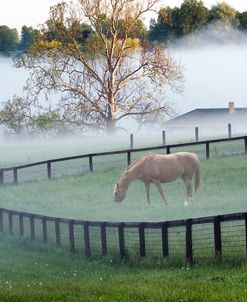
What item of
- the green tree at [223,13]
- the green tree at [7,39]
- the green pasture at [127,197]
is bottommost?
the green pasture at [127,197]

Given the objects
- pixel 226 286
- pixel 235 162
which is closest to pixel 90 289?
pixel 226 286

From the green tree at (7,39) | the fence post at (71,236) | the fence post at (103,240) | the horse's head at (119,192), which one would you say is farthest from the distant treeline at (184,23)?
the fence post at (103,240)

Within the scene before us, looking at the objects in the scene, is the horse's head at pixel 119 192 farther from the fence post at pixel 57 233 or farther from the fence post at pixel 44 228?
the fence post at pixel 57 233

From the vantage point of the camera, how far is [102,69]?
64562mm

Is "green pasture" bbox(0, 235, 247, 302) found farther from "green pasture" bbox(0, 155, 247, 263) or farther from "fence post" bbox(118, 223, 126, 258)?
"green pasture" bbox(0, 155, 247, 263)

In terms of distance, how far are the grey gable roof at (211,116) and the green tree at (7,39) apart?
15.3 meters

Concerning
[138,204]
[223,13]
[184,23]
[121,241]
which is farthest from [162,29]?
[121,241]

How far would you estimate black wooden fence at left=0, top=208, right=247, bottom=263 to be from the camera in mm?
18234

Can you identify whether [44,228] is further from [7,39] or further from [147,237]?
[7,39]

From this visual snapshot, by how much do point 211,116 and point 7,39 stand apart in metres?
17.6

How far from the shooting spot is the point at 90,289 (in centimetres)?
1461

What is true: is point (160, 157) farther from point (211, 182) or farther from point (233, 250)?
point (233, 250)

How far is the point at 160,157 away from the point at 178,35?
159 feet

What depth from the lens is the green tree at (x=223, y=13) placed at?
7681 centimetres
